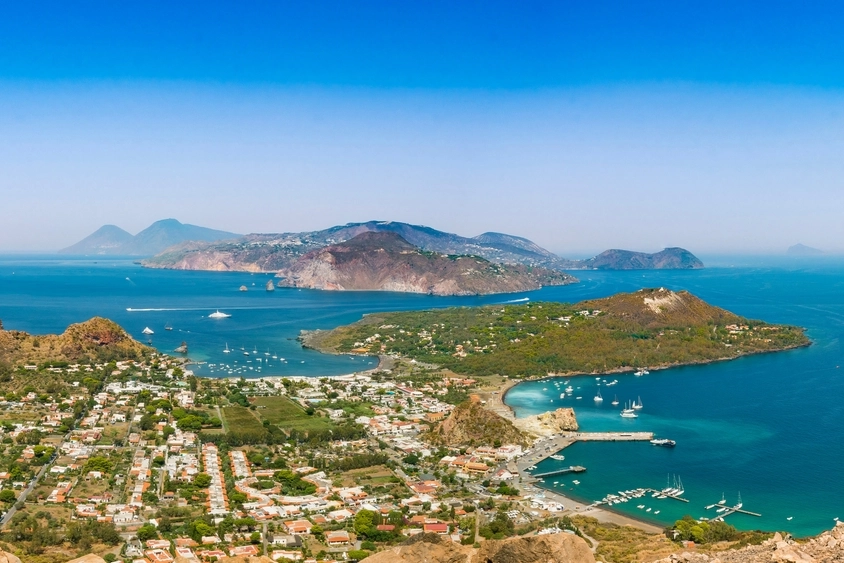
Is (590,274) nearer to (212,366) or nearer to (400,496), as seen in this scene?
(212,366)

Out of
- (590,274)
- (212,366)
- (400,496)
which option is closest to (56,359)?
(212,366)

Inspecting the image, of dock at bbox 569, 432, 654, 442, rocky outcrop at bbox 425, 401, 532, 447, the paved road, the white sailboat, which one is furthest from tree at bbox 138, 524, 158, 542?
the white sailboat

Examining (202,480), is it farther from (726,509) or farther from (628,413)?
(628,413)

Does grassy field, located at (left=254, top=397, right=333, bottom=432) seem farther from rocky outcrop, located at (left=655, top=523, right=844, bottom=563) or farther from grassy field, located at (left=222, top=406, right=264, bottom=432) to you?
rocky outcrop, located at (left=655, top=523, right=844, bottom=563)

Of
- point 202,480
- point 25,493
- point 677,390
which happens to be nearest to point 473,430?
point 202,480

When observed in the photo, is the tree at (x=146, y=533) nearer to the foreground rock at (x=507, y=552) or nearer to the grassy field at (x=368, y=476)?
the grassy field at (x=368, y=476)

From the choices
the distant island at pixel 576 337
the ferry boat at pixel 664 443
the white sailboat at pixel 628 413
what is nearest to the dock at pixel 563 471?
the ferry boat at pixel 664 443
